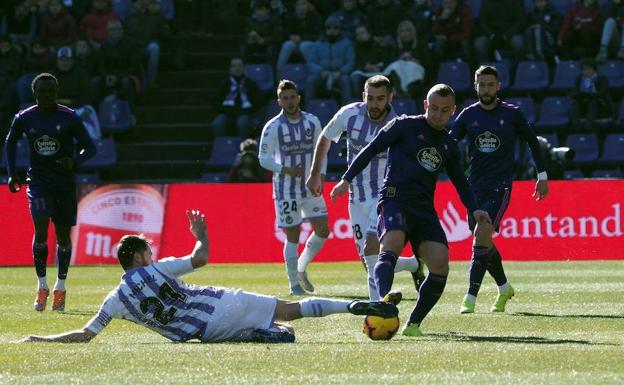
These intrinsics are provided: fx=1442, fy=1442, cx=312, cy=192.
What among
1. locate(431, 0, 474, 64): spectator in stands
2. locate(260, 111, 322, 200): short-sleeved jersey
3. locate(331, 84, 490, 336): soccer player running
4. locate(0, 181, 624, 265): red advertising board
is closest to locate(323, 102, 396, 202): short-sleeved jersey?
locate(331, 84, 490, 336): soccer player running

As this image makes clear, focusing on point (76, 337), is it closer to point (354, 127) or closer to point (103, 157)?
point (354, 127)

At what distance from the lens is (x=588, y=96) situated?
25.6 m

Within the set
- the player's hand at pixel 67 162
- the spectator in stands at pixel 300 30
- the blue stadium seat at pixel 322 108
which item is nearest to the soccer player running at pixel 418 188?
the player's hand at pixel 67 162

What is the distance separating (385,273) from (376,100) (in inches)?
102

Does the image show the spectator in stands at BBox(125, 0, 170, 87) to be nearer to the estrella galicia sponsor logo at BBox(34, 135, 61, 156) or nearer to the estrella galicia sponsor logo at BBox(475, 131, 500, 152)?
the estrella galicia sponsor logo at BBox(34, 135, 61, 156)

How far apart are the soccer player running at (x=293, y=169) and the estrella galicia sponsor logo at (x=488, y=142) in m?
3.13

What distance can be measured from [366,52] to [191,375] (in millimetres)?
18095

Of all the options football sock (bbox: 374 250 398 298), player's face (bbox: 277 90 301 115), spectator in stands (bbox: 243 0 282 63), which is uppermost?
spectator in stands (bbox: 243 0 282 63)

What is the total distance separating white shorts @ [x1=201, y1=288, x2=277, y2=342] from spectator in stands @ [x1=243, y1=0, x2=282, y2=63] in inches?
666

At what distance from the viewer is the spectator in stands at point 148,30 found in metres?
28.1

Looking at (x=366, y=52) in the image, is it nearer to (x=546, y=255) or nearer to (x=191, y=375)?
(x=546, y=255)

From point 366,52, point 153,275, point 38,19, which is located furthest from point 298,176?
point 38,19

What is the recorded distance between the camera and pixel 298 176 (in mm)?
16109

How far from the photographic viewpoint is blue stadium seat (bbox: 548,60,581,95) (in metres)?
26.3
